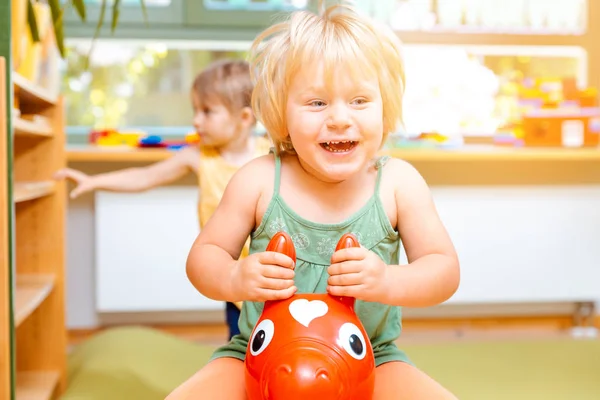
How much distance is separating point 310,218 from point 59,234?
3.66 ft

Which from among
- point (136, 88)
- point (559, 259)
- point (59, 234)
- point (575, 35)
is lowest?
point (559, 259)

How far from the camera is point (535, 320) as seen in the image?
3.05 metres

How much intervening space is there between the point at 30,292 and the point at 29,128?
41 cm

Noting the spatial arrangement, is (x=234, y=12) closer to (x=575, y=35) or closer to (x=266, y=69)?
(x=575, y=35)

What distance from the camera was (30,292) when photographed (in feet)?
5.72

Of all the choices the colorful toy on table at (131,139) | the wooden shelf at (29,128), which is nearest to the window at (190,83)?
the colorful toy on table at (131,139)

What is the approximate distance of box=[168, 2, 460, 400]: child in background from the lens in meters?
0.96

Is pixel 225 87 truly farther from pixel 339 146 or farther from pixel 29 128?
pixel 339 146

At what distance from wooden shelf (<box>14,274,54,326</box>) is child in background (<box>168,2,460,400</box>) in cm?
61

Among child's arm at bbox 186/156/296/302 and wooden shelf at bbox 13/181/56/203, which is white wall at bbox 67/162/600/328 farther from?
child's arm at bbox 186/156/296/302

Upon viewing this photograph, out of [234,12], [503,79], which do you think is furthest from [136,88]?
[503,79]

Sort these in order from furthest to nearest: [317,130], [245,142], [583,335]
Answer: [583,335]
[245,142]
[317,130]

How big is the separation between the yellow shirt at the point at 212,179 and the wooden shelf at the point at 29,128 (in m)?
0.38

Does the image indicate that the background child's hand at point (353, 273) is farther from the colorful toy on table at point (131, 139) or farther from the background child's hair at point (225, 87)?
the colorful toy on table at point (131, 139)
